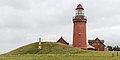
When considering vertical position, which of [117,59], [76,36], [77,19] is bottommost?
[117,59]

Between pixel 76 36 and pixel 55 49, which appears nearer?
pixel 55 49

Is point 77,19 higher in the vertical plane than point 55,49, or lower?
higher

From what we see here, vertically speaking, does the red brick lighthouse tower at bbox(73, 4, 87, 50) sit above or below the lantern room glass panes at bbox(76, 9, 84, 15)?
below

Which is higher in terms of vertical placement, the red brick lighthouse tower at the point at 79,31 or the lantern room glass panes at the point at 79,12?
the lantern room glass panes at the point at 79,12

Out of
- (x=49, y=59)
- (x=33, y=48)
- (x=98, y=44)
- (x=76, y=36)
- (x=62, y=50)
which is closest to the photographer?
(x=49, y=59)

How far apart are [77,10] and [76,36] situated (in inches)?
281

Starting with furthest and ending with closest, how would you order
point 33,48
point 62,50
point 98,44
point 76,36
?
point 98,44, point 76,36, point 33,48, point 62,50

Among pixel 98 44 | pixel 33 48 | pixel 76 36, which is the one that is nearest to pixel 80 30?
pixel 76 36

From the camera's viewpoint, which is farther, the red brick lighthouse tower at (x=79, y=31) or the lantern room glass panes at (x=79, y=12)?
the lantern room glass panes at (x=79, y=12)

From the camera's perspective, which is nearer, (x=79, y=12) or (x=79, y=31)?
(x=79, y=31)

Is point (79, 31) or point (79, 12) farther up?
point (79, 12)

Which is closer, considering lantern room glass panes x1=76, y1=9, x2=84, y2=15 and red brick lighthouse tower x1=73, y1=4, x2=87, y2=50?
red brick lighthouse tower x1=73, y1=4, x2=87, y2=50

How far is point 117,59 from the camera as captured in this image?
3061cm

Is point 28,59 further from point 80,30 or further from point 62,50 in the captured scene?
point 80,30
